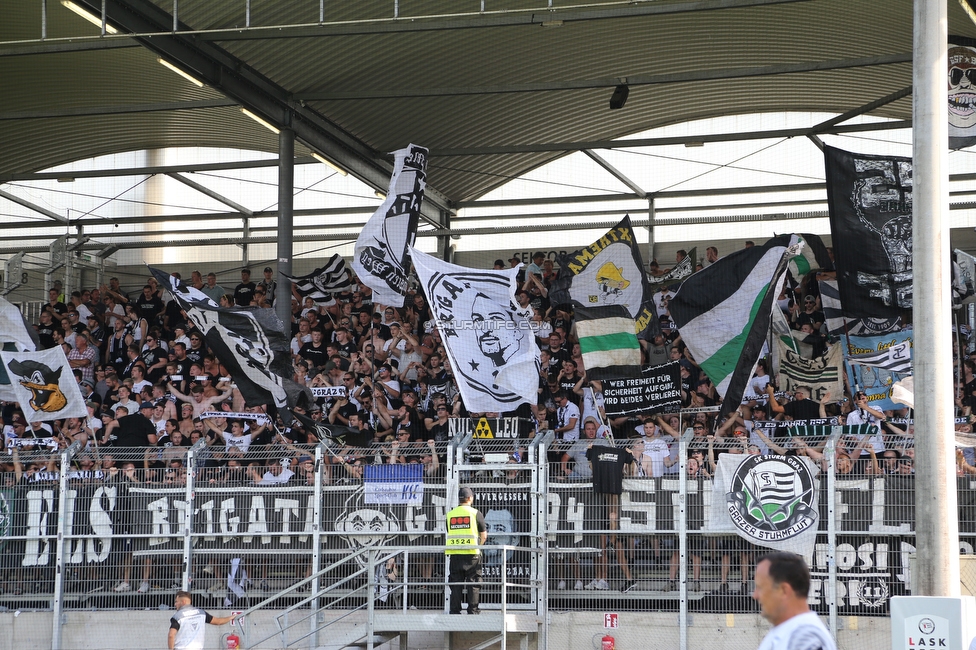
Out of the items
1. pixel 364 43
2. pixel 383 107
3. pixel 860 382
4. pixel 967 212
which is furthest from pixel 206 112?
pixel 967 212

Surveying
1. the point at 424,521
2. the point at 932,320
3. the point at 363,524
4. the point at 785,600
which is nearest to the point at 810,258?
the point at 932,320

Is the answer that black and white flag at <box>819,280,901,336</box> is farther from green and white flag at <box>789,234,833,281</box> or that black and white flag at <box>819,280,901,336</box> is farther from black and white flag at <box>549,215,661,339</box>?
black and white flag at <box>549,215,661,339</box>

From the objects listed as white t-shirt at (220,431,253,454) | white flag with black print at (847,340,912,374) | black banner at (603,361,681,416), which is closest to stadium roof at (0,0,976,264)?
black banner at (603,361,681,416)

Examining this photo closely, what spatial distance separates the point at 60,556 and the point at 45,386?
327cm

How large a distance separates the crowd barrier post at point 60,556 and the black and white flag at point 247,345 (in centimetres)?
264

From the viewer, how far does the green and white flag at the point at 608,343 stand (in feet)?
60.9

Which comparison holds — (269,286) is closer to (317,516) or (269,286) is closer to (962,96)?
(317,516)

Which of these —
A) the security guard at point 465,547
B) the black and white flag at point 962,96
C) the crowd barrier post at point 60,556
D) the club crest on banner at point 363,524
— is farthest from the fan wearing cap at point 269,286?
the black and white flag at point 962,96

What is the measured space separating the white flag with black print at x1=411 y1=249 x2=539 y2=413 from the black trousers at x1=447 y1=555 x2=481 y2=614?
9.48 ft

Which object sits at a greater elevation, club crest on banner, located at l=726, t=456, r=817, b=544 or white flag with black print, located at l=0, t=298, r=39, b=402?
white flag with black print, located at l=0, t=298, r=39, b=402

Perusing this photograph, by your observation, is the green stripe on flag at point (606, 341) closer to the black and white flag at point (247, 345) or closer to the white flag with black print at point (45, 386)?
the black and white flag at point (247, 345)

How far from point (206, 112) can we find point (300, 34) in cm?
739

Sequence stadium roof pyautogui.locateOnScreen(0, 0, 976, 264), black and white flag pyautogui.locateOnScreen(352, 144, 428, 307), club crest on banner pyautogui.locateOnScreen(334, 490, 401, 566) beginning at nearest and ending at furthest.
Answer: club crest on banner pyautogui.locateOnScreen(334, 490, 401, 566) → black and white flag pyautogui.locateOnScreen(352, 144, 428, 307) → stadium roof pyautogui.locateOnScreen(0, 0, 976, 264)

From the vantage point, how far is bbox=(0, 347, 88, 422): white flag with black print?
63.1 feet
